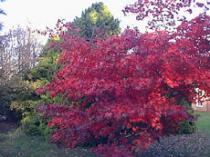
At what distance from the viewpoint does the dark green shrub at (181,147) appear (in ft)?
37.4

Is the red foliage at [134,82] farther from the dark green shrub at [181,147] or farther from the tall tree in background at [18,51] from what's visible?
the tall tree in background at [18,51]

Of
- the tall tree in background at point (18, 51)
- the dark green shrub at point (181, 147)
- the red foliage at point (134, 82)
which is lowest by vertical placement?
the dark green shrub at point (181, 147)

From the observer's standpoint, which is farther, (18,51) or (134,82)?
(18,51)

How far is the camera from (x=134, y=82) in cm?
727

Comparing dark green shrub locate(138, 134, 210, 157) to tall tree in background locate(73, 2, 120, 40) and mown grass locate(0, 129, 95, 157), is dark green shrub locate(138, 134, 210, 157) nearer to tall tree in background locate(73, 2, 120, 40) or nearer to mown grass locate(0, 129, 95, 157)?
mown grass locate(0, 129, 95, 157)

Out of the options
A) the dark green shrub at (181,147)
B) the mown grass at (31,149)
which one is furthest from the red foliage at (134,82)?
the mown grass at (31,149)

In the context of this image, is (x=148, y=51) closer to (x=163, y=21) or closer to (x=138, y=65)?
(x=138, y=65)

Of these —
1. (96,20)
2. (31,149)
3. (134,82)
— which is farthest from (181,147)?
(134,82)

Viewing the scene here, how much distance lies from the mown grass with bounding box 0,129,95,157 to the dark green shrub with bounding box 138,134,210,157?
1.81 m

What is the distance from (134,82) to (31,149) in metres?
5.62

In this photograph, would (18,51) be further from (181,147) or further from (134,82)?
(134,82)

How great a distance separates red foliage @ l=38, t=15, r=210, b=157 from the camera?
741 cm

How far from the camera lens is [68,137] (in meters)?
8.88

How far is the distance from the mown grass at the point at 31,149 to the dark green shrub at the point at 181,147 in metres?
1.81
